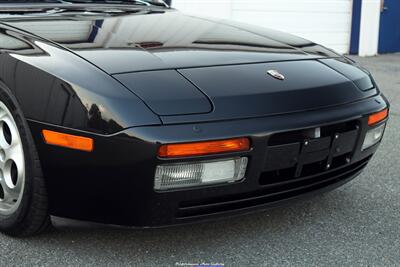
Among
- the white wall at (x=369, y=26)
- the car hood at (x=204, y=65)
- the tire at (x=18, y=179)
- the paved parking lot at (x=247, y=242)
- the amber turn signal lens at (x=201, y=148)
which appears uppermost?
the car hood at (x=204, y=65)

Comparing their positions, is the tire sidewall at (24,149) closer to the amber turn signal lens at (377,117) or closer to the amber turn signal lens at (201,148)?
the amber turn signal lens at (201,148)

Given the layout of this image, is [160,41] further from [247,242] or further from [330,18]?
[330,18]

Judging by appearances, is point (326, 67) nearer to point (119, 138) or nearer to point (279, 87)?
point (279, 87)

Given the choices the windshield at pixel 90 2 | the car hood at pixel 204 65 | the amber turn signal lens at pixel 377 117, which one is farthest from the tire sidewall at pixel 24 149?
the amber turn signal lens at pixel 377 117

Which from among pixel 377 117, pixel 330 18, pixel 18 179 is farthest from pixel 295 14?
pixel 18 179

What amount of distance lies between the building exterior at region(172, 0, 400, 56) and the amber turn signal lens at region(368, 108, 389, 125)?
6863 mm

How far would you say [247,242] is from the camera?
8.29 ft

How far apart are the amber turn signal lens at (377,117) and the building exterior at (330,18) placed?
22.5 feet

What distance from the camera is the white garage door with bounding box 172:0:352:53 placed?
9406 millimetres

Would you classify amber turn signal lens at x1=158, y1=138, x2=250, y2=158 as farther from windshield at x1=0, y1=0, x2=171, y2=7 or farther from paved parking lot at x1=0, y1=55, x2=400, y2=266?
windshield at x1=0, y1=0, x2=171, y2=7

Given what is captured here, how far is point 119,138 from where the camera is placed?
200 centimetres

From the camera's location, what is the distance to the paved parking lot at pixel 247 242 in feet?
7.70

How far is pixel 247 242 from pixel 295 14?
8430 millimetres

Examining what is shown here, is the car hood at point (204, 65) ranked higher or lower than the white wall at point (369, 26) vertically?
higher
